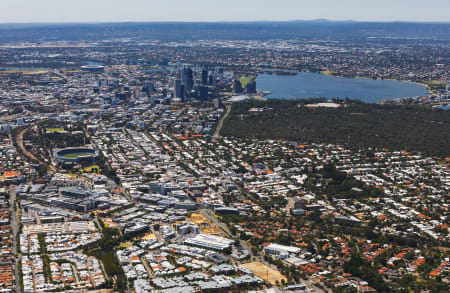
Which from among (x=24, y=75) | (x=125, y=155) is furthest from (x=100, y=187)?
(x=24, y=75)

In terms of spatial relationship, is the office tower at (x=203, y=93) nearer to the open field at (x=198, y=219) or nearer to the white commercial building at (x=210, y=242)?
the open field at (x=198, y=219)

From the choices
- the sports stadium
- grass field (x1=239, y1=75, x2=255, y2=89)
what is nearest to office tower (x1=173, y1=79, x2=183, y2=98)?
grass field (x1=239, y1=75, x2=255, y2=89)

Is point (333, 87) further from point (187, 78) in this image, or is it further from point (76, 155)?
point (76, 155)

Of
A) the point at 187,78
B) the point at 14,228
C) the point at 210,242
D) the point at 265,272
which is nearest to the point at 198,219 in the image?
the point at 210,242

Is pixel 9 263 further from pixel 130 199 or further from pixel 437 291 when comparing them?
pixel 437 291

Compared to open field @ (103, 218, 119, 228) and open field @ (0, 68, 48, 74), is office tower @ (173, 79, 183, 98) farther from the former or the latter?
open field @ (103, 218, 119, 228)

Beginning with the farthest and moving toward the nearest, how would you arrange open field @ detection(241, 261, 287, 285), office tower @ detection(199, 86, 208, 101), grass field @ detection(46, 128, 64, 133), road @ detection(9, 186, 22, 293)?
office tower @ detection(199, 86, 208, 101) < grass field @ detection(46, 128, 64, 133) < open field @ detection(241, 261, 287, 285) < road @ detection(9, 186, 22, 293)
